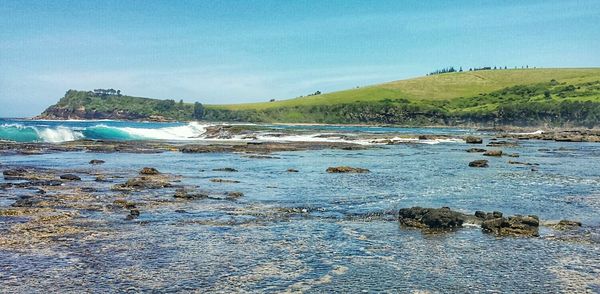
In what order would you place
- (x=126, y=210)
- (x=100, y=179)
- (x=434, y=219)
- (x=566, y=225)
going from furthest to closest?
(x=100, y=179) → (x=126, y=210) → (x=566, y=225) → (x=434, y=219)

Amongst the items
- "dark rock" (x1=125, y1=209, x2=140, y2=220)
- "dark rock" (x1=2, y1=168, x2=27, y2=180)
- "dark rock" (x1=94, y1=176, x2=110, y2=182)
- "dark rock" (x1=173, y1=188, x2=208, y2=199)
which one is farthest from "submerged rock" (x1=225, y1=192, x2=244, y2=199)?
"dark rock" (x1=2, y1=168, x2=27, y2=180)

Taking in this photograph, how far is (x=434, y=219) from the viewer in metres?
20.9

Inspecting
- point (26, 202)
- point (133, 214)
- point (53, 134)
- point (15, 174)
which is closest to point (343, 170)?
point (133, 214)

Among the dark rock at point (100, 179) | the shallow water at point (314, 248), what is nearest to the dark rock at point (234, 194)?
the shallow water at point (314, 248)

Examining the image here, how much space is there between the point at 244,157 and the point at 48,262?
40.3 meters

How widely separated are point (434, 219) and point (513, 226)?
2.93 metres

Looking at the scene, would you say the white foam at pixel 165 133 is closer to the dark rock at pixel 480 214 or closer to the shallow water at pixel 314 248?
the shallow water at pixel 314 248

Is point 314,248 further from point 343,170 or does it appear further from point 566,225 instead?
point 343,170

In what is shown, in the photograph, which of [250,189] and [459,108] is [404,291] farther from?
[459,108]

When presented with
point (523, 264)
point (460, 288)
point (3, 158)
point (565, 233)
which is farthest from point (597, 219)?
point (3, 158)

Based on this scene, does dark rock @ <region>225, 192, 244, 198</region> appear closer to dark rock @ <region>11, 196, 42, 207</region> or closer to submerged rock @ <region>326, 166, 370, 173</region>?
dark rock @ <region>11, 196, 42, 207</region>

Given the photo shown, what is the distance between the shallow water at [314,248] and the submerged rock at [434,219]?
0.66 m

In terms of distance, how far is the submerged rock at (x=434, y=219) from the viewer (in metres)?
20.9

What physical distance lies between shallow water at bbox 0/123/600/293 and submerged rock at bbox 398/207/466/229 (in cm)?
66
